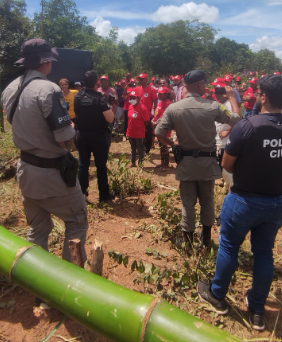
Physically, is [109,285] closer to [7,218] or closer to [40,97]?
[40,97]

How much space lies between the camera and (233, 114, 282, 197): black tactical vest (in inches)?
79.8

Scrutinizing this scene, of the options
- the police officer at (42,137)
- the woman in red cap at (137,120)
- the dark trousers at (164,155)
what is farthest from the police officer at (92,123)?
the dark trousers at (164,155)

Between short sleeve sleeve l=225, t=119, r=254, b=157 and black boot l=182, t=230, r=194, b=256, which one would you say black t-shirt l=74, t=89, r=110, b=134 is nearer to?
black boot l=182, t=230, r=194, b=256

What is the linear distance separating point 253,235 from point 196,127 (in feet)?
3.83

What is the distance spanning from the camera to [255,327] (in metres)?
Answer: 2.34

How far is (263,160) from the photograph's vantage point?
6.84 feet

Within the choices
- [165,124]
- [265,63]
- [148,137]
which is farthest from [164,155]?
[265,63]

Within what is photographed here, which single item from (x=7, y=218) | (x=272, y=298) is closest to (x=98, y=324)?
(x=272, y=298)

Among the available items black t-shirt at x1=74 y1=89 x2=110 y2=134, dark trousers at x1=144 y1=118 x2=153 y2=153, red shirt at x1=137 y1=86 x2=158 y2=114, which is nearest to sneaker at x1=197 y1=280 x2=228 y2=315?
black t-shirt at x1=74 y1=89 x2=110 y2=134

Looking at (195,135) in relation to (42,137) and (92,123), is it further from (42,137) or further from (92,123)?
(92,123)

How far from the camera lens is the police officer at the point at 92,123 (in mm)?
4066

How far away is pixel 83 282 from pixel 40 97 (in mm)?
1647

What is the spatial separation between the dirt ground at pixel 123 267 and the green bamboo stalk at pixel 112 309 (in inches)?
36.8

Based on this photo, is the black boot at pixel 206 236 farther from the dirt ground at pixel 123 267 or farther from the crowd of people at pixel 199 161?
the crowd of people at pixel 199 161
